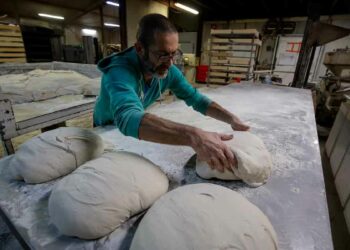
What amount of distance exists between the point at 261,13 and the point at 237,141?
298 inches

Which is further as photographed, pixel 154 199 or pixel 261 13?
pixel 261 13

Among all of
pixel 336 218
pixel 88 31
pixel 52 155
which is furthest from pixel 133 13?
pixel 88 31

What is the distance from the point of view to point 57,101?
76.1 inches

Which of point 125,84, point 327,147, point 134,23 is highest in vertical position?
point 134,23

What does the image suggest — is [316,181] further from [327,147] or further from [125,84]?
[327,147]

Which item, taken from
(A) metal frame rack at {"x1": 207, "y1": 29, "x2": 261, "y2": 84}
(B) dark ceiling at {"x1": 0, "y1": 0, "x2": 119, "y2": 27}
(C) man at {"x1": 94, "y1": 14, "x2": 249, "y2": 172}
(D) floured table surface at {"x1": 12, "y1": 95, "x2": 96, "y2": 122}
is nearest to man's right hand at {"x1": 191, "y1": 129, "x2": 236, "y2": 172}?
(C) man at {"x1": 94, "y1": 14, "x2": 249, "y2": 172}

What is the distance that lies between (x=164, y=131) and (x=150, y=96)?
24.1 inches

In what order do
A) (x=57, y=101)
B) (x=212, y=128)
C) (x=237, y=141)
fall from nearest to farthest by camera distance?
(x=237, y=141), (x=212, y=128), (x=57, y=101)

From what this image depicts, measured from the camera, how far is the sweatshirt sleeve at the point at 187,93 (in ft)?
4.60

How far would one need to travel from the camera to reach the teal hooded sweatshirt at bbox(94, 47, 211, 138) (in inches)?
32.0

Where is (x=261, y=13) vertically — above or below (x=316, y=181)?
above

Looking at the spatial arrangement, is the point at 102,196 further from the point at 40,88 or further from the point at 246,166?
the point at 40,88

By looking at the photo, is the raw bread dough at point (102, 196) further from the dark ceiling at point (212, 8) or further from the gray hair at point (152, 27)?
the dark ceiling at point (212, 8)

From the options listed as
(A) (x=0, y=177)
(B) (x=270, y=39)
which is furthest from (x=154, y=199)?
(B) (x=270, y=39)
